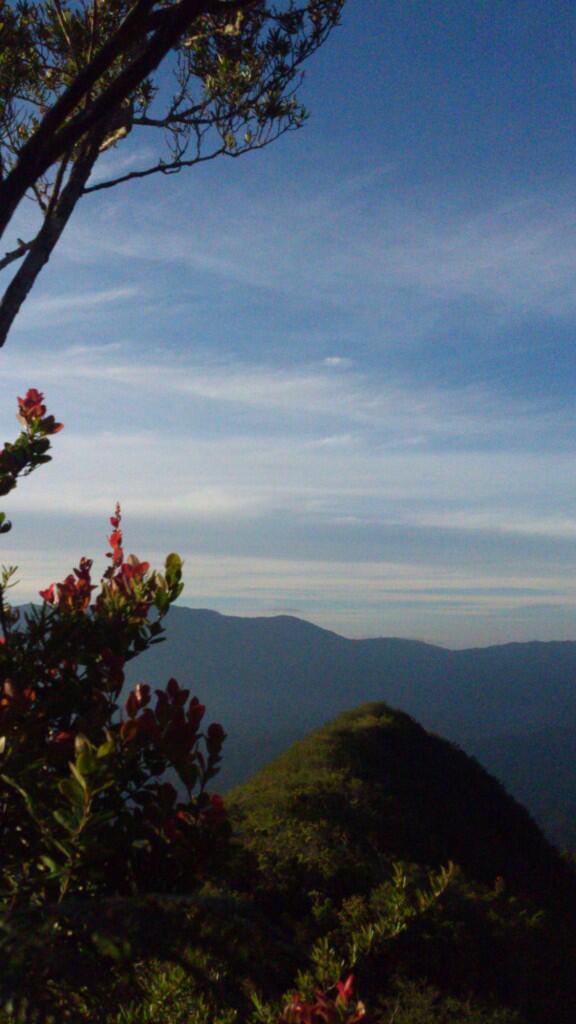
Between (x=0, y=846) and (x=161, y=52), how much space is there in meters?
4.92

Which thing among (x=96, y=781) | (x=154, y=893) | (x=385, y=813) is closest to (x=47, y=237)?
(x=96, y=781)

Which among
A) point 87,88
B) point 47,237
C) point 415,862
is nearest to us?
point 87,88

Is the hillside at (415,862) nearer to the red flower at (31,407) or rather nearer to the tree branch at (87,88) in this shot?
the red flower at (31,407)

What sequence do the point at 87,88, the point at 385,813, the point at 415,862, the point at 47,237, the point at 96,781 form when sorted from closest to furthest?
the point at 96,781
the point at 87,88
the point at 47,237
the point at 415,862
the point at 385,813

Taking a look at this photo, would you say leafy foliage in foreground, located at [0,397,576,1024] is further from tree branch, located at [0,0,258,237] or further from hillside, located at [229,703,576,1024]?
tree branch, located at [0,0,258,237]

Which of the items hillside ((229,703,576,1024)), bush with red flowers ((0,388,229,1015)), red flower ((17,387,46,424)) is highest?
red flower ((17,387,46,424))

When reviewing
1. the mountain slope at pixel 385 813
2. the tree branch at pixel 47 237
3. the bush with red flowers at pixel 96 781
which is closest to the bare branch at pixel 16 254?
the tree branch at pixel 47 237

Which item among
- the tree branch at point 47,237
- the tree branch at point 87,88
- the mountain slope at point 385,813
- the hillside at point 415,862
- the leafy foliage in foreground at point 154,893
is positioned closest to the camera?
the leafy foliage in foreground at point 154,893

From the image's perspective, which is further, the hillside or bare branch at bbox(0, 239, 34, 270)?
the hillside

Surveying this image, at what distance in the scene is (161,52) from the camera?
509 centimetres

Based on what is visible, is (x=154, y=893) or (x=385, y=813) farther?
(x=385, y=813)

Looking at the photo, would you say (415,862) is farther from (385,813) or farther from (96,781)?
(96,781)

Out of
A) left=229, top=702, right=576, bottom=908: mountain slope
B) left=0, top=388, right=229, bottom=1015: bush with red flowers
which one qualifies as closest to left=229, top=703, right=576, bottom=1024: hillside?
left=229, top=702, right=576, bottom=908: mountain slope

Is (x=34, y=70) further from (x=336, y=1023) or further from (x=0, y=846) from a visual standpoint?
(x=336, y=1023)
